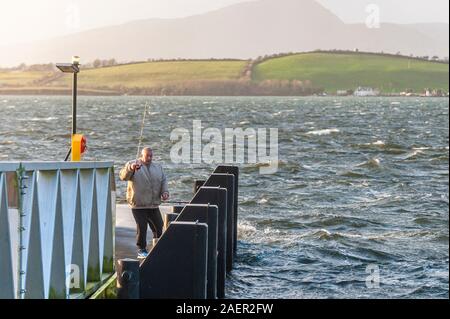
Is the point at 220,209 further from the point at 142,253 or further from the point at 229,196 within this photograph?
the point at 229,196

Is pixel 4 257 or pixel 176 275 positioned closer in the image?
pixel 4 257

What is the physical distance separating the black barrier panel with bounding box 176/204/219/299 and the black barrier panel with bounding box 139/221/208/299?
1.28 m

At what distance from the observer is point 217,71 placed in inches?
7869

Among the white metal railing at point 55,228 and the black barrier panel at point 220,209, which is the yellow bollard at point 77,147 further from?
the black barrier panel at point 220,209

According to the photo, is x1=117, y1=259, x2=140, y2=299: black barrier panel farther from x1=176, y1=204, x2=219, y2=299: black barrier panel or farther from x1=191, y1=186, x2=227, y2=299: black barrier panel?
x1=191, y1=186, x2=227, y2=299: black barrier panel

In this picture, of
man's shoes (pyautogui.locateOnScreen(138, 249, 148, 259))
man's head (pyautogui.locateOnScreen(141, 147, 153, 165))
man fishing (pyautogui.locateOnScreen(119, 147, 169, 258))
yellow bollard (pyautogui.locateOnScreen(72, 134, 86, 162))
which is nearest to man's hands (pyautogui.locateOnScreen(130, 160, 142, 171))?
man fishing (pyautogui.locateOnScreen(119, 147, 169, 258))

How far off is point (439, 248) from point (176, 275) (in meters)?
13.0

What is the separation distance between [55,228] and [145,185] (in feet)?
13.9

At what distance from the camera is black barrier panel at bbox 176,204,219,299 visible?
42.1 feet

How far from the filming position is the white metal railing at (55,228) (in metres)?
9.00

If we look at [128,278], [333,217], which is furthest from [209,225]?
[333,217]

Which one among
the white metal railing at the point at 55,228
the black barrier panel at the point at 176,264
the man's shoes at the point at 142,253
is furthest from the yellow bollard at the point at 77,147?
the black barrier panel at the point at 176,264
